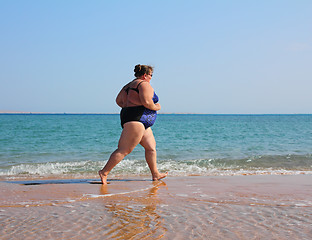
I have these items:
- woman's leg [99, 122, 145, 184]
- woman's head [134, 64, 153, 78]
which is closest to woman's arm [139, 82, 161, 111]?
woman's head [134, 64, 153, 78]

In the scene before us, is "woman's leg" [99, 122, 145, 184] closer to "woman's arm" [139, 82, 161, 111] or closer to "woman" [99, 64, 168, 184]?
"woman" [99, 64, 168, 184]

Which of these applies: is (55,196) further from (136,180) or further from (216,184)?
(216,184)

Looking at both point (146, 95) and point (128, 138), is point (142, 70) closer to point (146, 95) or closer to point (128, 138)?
point (146, 95)

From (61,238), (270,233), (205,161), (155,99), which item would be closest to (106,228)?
(61,238)

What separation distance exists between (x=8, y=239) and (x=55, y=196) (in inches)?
69.7

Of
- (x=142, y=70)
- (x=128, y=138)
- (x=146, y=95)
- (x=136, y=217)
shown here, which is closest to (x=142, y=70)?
(x=142, y=70)

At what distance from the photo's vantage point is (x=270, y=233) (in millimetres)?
2703

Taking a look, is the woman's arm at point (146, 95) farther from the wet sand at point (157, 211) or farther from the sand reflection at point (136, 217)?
the sand reflection at point (136, 217)

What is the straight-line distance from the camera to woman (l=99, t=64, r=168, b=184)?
16.8ft

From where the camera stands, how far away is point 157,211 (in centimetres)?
340

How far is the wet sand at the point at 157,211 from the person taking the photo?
2725mm

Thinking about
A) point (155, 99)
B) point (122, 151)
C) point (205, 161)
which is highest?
point (155, 99)

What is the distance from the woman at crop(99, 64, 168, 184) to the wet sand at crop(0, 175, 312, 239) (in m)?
0.59

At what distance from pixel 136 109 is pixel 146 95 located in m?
0.28
